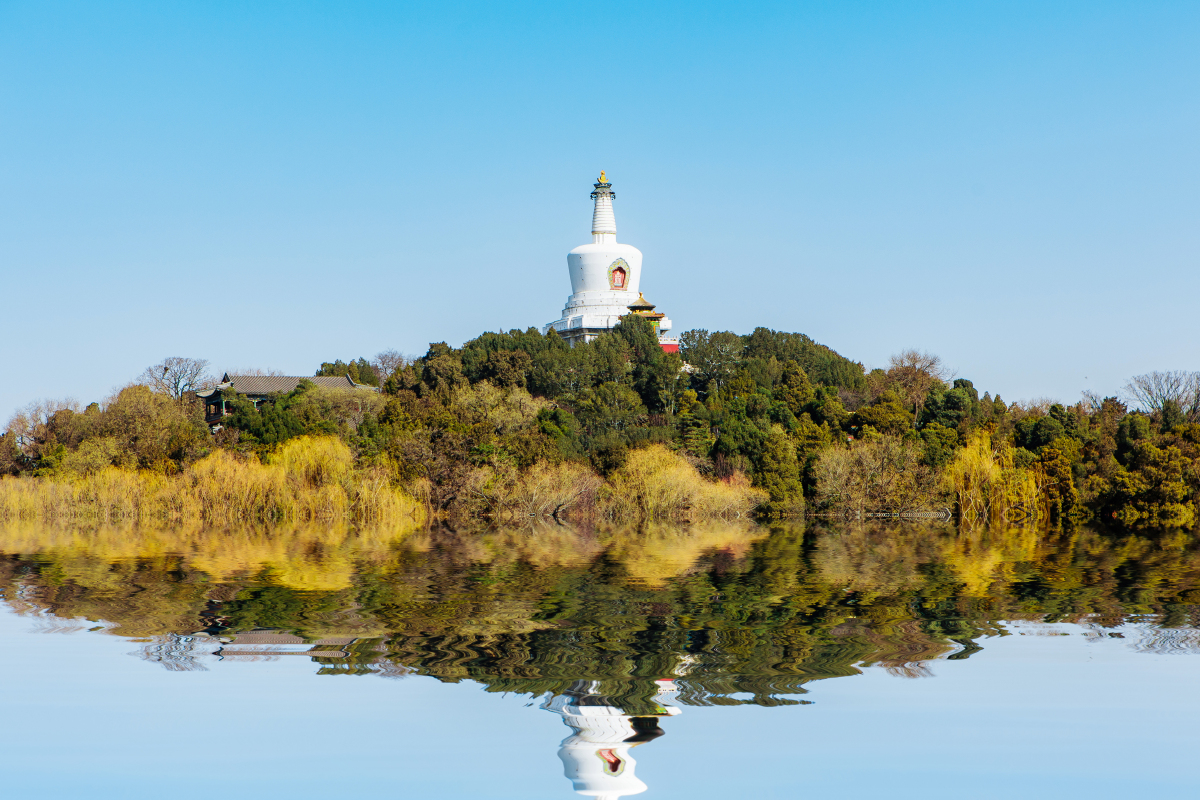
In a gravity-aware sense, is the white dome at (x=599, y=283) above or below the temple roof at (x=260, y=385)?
above

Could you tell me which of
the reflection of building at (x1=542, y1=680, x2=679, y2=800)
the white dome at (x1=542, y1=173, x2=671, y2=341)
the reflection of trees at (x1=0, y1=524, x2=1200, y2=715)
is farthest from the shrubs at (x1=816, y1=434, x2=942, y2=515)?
the reflection of building at (x1=542, y1=680, x2=679, y2=800)

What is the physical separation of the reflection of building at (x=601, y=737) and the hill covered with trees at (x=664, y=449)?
99.2 ft

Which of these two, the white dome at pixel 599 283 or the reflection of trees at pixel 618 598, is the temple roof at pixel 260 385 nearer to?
the white dome at pixel 599 283

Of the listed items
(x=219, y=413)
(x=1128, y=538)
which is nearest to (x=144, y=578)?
(x=1128, y=538)

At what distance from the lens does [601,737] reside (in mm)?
7418

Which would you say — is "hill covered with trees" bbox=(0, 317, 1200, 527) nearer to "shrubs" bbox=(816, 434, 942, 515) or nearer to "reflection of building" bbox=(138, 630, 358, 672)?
"shrubs" bbox=(816, 434, 942, 515)

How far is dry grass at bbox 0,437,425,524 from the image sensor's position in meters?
36.4

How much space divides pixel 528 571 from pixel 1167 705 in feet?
39.6

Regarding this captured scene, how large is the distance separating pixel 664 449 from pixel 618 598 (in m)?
27.0

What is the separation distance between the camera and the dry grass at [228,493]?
119 ft

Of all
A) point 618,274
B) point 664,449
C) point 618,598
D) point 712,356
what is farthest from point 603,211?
point 618,598

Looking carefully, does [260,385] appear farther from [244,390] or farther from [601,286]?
[601,286]

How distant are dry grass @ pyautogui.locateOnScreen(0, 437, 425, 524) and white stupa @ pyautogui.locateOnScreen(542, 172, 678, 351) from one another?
30171mm

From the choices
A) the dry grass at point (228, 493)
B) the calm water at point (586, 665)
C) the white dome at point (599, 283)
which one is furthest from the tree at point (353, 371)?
the calm water at point (586, 665)
